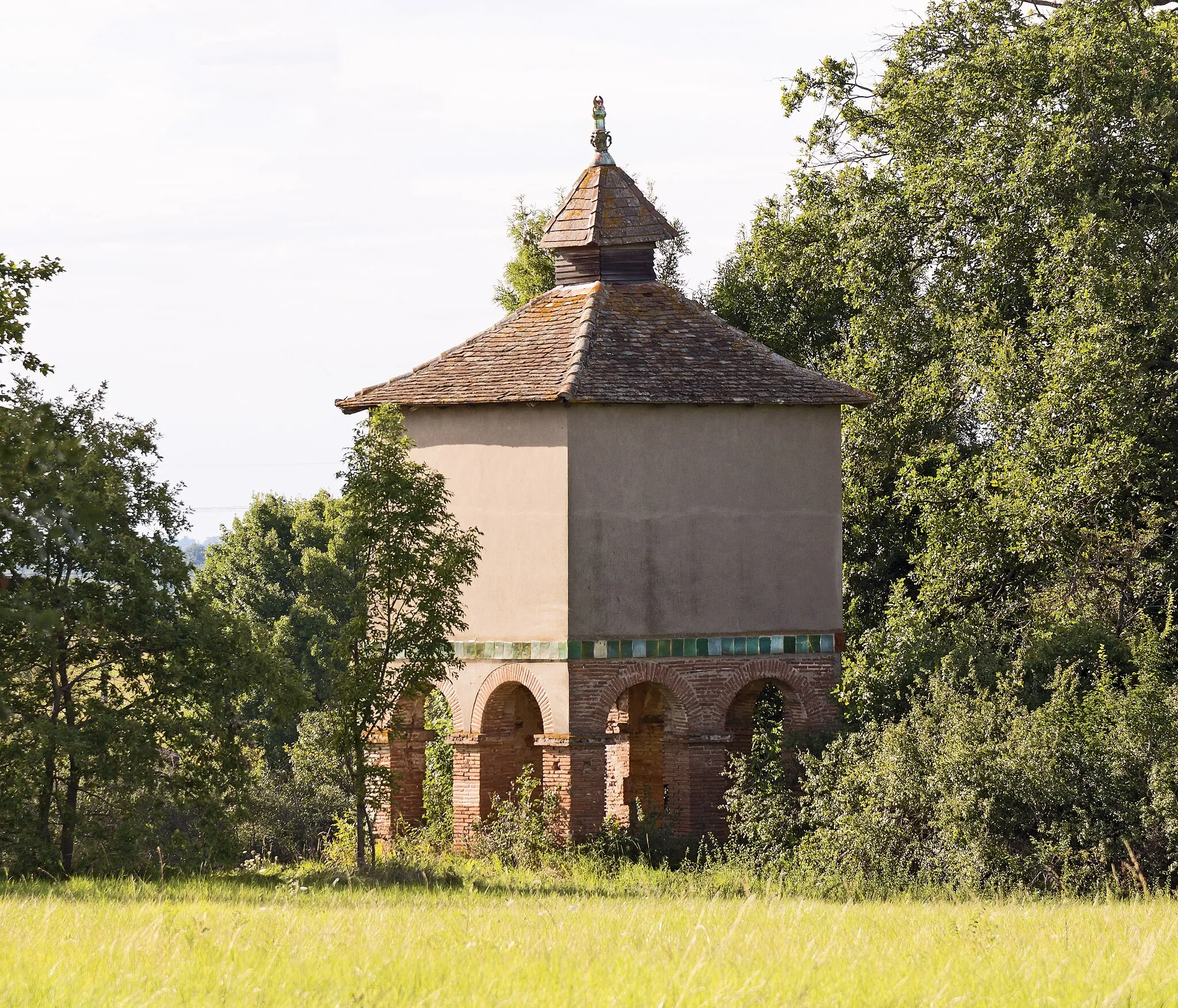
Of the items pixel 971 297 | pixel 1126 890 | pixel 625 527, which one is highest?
pixel 971 297

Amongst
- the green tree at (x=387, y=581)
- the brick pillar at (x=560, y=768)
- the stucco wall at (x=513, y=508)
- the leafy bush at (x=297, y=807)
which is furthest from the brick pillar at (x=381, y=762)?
the leafy bush at (x=297, y=807)

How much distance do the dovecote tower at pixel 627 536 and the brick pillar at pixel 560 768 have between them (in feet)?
0.09

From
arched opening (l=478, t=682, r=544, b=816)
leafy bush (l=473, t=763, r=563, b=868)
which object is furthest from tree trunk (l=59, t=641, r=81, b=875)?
arched opening (l=478, t=682, r=544, b=816)

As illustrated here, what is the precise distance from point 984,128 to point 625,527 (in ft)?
29.0

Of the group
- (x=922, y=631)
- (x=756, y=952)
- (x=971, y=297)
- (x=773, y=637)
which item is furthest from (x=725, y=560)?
(x=756, y=952)

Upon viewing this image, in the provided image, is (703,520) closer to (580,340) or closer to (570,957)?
(580,340)

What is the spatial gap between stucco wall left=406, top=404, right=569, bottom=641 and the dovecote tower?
0.03 metres

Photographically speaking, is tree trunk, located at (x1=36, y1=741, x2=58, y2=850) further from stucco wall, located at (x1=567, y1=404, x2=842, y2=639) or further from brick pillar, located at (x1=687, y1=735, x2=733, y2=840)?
brick pillar, located at (x1=687, y1=735, x2=733, y2=840)

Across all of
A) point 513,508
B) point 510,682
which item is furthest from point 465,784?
point 513,508

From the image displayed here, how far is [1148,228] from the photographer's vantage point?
936 inches

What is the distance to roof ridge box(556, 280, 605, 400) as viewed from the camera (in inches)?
860

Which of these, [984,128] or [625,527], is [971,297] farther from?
[625,527]

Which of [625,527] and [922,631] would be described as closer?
[625,527]

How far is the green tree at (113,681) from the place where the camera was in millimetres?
16875
